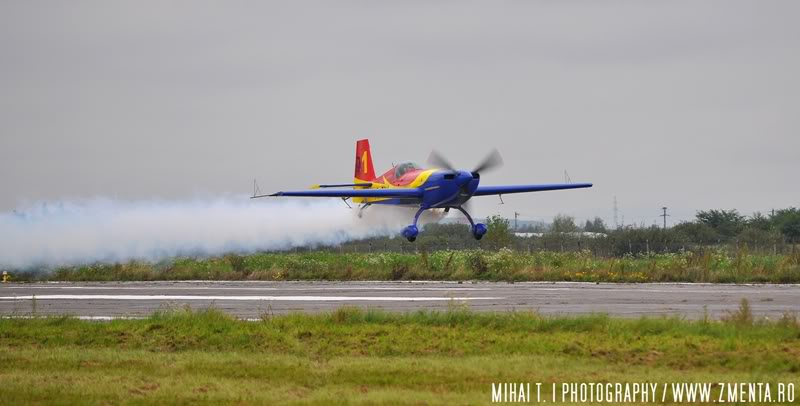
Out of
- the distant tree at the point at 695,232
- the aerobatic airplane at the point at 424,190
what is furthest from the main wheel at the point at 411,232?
the distant tree at the point at 695,232

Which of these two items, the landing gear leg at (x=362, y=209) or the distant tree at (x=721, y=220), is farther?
the distant tree at (x=721, y=220)

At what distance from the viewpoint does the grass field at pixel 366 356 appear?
1769 cm

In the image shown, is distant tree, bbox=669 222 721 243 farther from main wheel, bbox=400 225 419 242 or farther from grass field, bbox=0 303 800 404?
grass field, bbox=0 303 800 404

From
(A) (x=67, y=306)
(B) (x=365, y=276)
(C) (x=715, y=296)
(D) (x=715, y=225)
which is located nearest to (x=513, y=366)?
(C) (x=715, y=296)

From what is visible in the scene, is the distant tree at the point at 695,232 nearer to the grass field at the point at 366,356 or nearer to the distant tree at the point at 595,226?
the distant tree at the point at 595,226

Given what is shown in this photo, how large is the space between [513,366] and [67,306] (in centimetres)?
2134

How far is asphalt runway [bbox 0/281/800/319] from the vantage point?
30.6 meters

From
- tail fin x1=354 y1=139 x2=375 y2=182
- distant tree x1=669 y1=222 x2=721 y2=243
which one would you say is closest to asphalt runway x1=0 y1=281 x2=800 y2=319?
tail fin x1=354 y1=139 x2=375 y2=182

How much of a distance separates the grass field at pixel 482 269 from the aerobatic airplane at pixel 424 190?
7.06ft

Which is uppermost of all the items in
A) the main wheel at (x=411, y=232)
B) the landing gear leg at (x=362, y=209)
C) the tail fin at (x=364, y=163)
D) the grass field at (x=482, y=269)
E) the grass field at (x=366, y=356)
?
the tail fin at (x=364, y=163)

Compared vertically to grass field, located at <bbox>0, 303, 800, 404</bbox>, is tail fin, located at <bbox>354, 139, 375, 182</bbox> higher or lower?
higher

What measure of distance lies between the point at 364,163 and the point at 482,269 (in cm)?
1349

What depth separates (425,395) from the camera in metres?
16.9

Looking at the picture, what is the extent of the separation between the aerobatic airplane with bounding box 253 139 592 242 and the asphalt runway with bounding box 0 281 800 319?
196 inches
